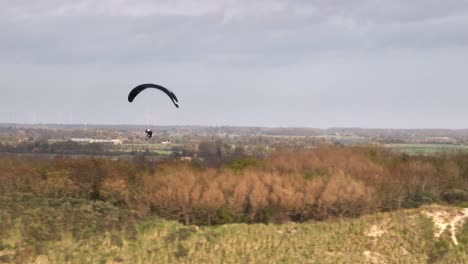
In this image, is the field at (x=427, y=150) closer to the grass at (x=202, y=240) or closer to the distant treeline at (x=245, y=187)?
the distant treeline at (x=245, y=187)

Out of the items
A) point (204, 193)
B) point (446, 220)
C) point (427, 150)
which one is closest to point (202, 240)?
point (204, 193)

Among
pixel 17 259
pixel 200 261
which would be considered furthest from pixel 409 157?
pixel 17 259

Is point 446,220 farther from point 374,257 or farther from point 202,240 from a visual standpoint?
point 202,240

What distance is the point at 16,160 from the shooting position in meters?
65.4

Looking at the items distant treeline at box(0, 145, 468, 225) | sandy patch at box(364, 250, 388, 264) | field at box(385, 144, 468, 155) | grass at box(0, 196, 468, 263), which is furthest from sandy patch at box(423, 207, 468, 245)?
field at box(385, 144, 468, 155)

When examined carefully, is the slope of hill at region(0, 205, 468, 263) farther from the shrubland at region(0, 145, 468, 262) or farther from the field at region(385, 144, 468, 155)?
the field at region(385, 144, 468, 155)

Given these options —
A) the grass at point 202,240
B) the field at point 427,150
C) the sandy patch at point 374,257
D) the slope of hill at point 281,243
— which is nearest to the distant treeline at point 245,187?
the grass at point 202,240

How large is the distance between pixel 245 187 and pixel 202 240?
19633 millimetres

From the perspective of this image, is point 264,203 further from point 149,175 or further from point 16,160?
point 16,160

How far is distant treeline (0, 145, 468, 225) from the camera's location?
4906 cm

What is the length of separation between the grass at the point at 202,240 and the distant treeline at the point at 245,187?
24.6ft

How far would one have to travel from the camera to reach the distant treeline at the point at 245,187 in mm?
49062

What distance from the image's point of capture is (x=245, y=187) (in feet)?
170

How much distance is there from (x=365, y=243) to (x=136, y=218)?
55.4 feet
